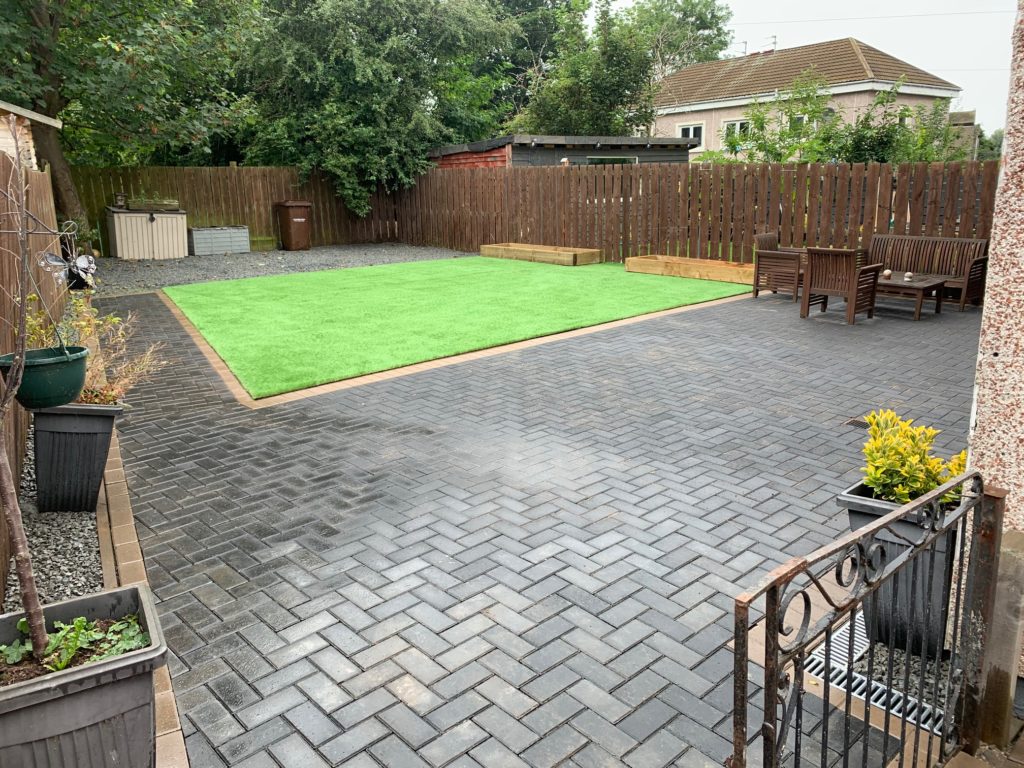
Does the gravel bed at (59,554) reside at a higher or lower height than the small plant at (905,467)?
lower

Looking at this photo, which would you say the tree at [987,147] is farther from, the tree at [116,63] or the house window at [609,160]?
the tree at [116,63]

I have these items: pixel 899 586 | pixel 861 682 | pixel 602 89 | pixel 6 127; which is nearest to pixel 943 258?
pixel 899 586

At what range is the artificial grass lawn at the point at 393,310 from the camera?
26.5 ft

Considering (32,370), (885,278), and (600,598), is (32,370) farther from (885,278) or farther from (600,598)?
(885,278)

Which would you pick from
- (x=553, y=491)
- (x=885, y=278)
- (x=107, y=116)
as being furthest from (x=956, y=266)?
(x=107, y=116)

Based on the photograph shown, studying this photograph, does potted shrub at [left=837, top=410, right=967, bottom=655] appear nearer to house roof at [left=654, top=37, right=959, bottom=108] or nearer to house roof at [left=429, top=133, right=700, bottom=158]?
house roof at [left=429, top=133, right=700, bottom=158]

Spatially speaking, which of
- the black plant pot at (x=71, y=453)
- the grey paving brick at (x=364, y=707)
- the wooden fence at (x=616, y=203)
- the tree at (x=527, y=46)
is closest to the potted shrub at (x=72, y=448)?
the black plant pot at (x=71, y=453)

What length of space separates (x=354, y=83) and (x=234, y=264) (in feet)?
20.6

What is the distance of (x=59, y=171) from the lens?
16047 mm

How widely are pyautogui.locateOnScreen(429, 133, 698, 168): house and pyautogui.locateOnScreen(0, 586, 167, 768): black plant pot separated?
1682 centimetres

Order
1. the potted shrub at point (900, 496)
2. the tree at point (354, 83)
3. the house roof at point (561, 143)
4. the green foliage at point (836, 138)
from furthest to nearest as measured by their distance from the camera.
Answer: the tree at point (354, 83) → the house roof at point (561, 143) → the green foliage at point (836, 138) → the potted shrub at point (900, 496)

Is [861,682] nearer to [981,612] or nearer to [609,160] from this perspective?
[981,612]

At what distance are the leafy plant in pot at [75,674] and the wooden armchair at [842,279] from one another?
9.08 metres

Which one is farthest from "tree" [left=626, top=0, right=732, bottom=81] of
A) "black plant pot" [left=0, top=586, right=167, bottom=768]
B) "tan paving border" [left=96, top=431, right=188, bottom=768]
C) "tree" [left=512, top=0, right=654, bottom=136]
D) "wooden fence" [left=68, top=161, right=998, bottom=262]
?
"black plant pot" [left=0, top=586, right=167, bottom=768]
